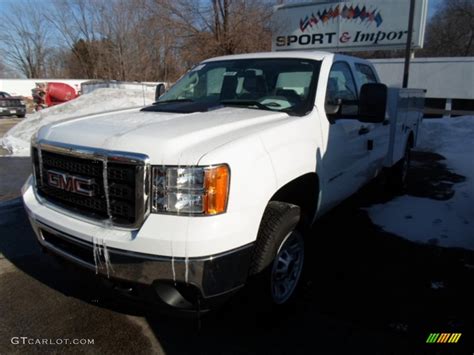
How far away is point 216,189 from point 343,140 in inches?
75.0

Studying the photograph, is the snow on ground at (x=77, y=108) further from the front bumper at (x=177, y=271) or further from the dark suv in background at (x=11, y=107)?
the front bumper at (x=177, y=271)

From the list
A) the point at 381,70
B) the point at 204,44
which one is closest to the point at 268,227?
the point at 204,44

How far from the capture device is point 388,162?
16.9 feet

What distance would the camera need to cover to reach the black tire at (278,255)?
245 cm

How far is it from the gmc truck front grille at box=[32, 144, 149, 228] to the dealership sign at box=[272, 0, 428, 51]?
1634 cm

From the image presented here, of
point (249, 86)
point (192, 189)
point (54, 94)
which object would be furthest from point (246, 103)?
point (54, 94)

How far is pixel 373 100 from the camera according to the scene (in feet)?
10.5

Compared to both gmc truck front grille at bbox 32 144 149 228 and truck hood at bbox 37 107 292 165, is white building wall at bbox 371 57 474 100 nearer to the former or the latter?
truck hood at bbox 37 107 292 165

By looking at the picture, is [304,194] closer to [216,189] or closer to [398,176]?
[216,189]

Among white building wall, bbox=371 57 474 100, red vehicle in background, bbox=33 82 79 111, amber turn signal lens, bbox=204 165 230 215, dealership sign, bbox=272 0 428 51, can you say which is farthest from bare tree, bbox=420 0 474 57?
amber turn signal lens, bbox=204 165 230 215

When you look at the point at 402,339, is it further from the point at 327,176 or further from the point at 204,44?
the point at 204,44

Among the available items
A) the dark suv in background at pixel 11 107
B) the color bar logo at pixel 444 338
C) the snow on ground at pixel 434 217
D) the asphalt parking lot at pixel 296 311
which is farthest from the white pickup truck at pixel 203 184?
the dark suv in background at pixel 11 107

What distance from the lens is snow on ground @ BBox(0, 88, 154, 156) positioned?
11594 mm

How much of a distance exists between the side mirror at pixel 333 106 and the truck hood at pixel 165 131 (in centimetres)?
49
